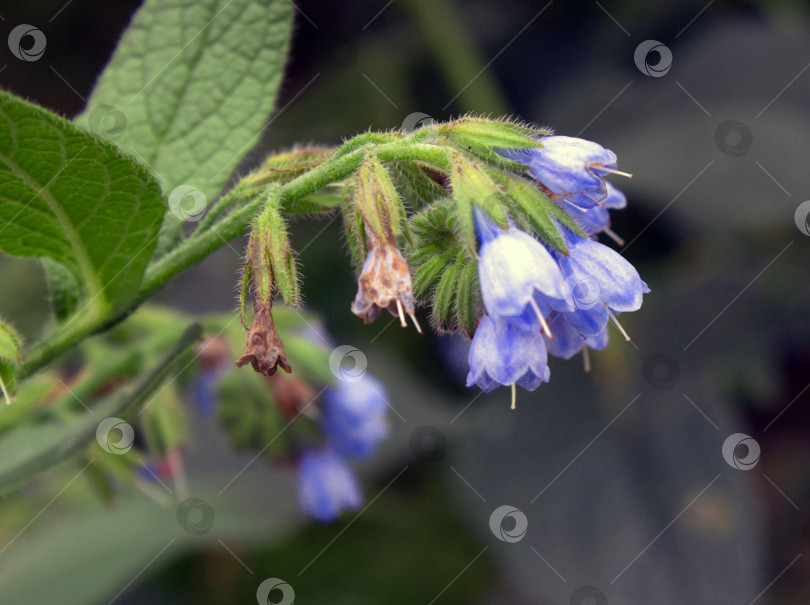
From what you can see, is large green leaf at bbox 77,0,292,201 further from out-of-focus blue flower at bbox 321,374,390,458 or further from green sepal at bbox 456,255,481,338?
out-of-focus blue flower at bbox 321,374,390,458

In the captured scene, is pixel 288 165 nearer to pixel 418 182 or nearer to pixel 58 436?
pixel 418 182

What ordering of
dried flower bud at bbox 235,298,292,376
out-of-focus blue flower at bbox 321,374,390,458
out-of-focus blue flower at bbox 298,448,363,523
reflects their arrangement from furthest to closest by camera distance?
out-of-focus blue flower at bbox 298,448,363,523
out-of-focus blue flower at bbox 321,374,390,458
dried flower bud at bbox 235,298,292,376

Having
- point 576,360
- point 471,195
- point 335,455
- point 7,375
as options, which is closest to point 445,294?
point 471,195

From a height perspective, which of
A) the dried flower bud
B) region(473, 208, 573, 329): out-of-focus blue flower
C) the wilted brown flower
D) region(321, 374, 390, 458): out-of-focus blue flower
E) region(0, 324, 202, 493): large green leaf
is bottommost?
region(0, 324, 202, 493): large green leaf

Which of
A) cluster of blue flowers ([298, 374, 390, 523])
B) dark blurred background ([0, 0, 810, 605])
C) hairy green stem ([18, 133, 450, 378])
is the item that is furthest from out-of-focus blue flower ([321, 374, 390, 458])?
hairy green stem ([18, 133, 450, 378])

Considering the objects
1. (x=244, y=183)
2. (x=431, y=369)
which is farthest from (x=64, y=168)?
(x=431, y=369)

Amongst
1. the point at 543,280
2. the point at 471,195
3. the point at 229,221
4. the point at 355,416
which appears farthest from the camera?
the point at 355,416

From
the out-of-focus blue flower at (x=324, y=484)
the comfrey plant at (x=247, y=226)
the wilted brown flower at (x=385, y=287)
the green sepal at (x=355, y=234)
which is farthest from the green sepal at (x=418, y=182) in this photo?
the out-of-focus blue flower at (x=324, y=484)
